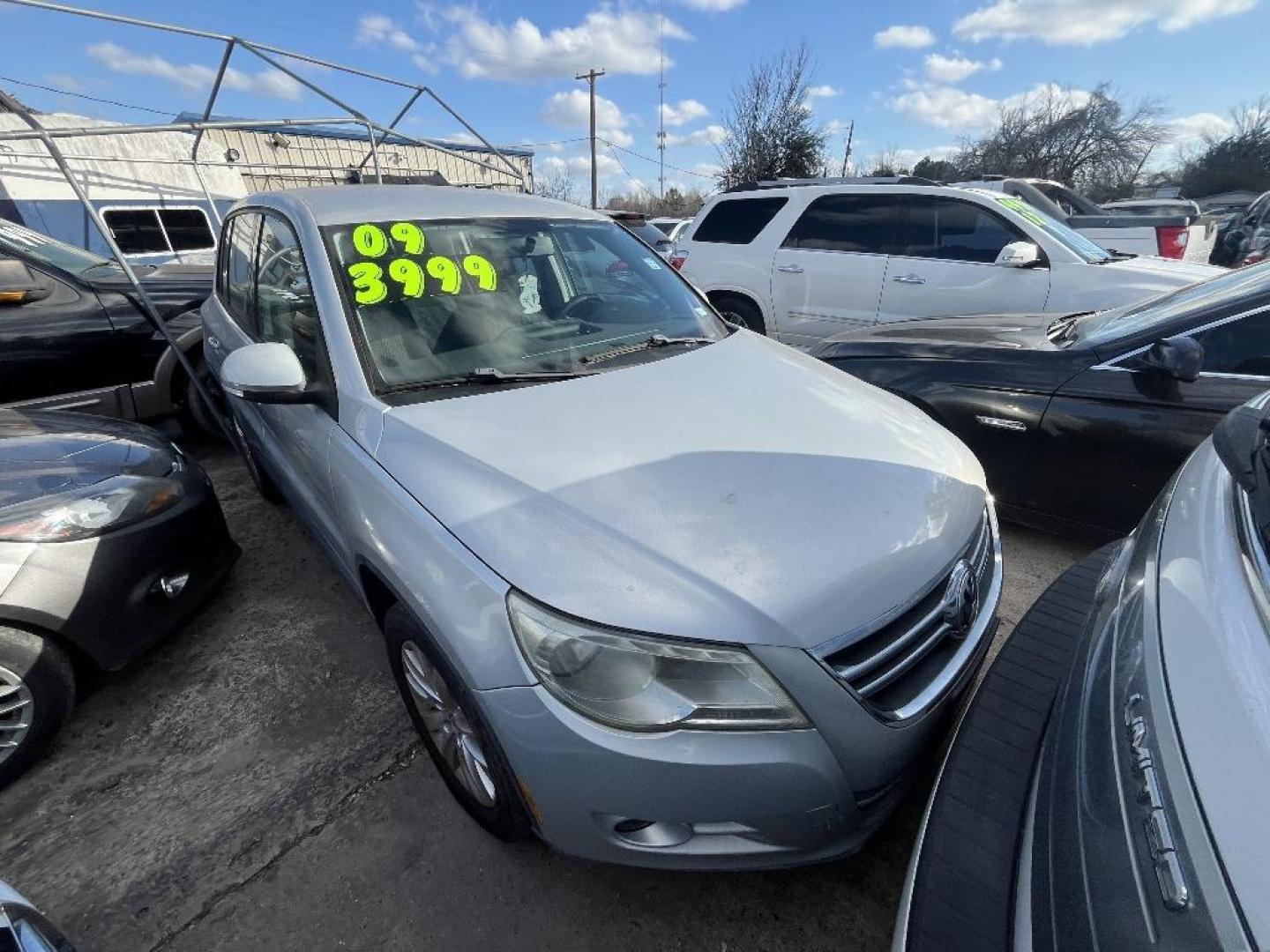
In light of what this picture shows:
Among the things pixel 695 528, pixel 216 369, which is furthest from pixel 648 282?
pixel 216 369

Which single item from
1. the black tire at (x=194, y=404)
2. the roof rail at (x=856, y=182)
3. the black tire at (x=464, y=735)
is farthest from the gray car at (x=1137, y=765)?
the black tire at (x=194, y=404)

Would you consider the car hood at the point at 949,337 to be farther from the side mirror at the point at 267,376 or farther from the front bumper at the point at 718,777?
the side mirror at the point at 267,376

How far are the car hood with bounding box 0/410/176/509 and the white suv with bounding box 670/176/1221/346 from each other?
487cm

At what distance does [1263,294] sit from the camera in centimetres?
242

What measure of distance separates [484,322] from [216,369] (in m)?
2.31

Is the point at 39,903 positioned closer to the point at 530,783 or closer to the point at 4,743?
the point at 4,743

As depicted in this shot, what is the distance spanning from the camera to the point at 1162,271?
4.29 metres

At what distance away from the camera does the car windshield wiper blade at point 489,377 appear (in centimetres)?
188

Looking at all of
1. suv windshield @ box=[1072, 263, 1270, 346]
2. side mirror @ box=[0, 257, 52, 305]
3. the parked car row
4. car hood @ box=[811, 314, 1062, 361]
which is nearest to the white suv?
car hood @ box=[811, 314, 1062, 361]

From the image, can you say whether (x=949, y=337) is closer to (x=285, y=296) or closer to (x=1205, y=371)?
(x=1205, y=371)

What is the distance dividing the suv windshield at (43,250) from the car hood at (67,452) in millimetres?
2157

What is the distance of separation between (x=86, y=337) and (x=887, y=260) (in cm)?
607

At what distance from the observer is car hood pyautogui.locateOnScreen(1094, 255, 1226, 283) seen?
4.18 meters

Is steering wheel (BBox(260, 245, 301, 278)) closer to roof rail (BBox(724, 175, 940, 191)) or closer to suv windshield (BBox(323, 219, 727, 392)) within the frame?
suv windshield (BBox(323, 219, 727, 392))
